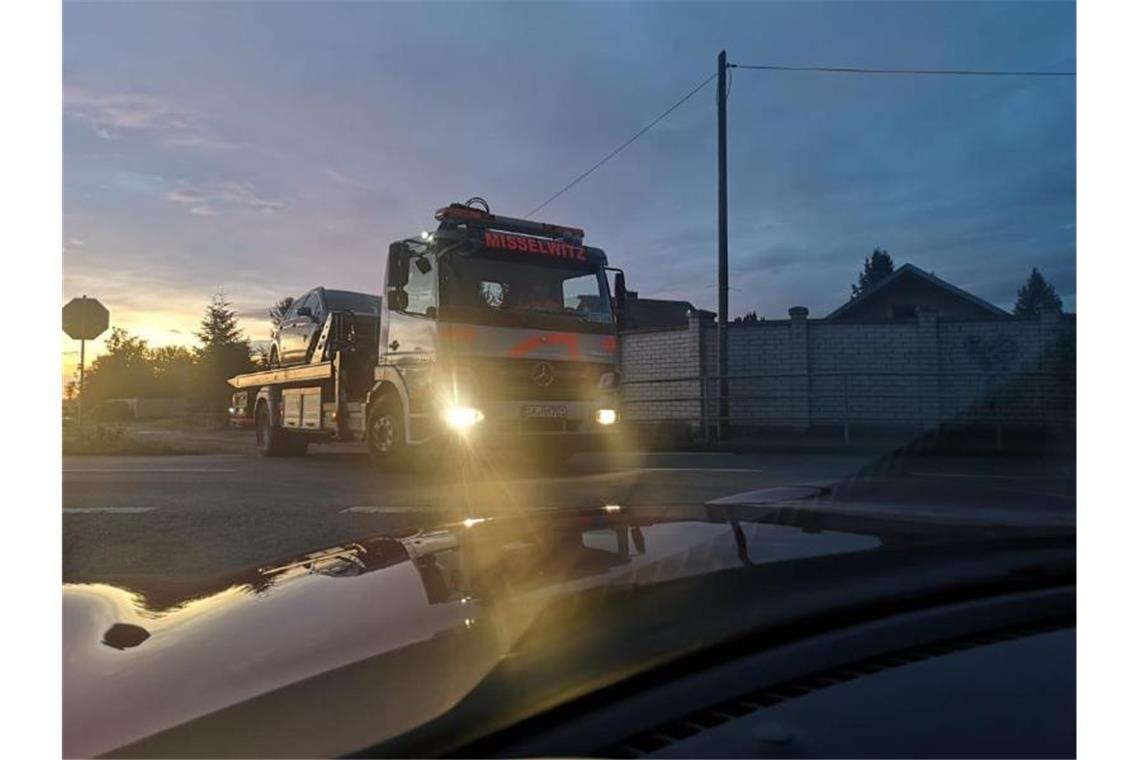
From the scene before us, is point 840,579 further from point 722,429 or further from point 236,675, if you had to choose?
point 722,429

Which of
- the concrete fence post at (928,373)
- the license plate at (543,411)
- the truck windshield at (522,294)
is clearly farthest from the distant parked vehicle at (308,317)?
the concrete fence post at (928,373)

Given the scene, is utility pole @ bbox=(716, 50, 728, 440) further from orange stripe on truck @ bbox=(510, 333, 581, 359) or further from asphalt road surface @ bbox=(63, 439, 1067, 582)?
orange stripe on truck @ bbox=(510, 333, 581, 359)

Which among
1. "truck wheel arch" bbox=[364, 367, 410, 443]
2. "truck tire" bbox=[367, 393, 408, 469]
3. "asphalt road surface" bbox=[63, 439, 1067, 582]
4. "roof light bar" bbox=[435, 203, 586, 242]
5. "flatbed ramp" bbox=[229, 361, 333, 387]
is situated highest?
"roof light bar" bbox=[435, 203, 586, 242]

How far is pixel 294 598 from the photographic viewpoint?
1613 millimetres

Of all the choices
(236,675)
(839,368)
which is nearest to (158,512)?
(236,675)

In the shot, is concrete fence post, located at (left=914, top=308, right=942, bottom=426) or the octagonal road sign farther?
concrete fence post, located at (left=914, top=308, right=942, bottom=426)

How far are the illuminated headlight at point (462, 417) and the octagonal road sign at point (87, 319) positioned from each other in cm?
353

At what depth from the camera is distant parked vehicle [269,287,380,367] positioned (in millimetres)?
10406

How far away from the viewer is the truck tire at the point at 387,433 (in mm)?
8570

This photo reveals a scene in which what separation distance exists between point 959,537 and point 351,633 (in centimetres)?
116

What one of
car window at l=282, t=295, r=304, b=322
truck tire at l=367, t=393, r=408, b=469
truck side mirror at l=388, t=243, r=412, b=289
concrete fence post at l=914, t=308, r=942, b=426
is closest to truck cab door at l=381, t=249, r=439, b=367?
truck side mirror at l=388, t=243, r=412, b=289

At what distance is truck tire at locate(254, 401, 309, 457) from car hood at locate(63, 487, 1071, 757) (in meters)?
10.1

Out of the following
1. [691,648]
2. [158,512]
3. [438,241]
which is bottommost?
[158,512]

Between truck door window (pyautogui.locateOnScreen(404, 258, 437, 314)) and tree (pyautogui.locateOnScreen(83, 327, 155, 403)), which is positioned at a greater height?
truck door window (pyautogui.locateOnScreen(404, 258, 437, 314))
